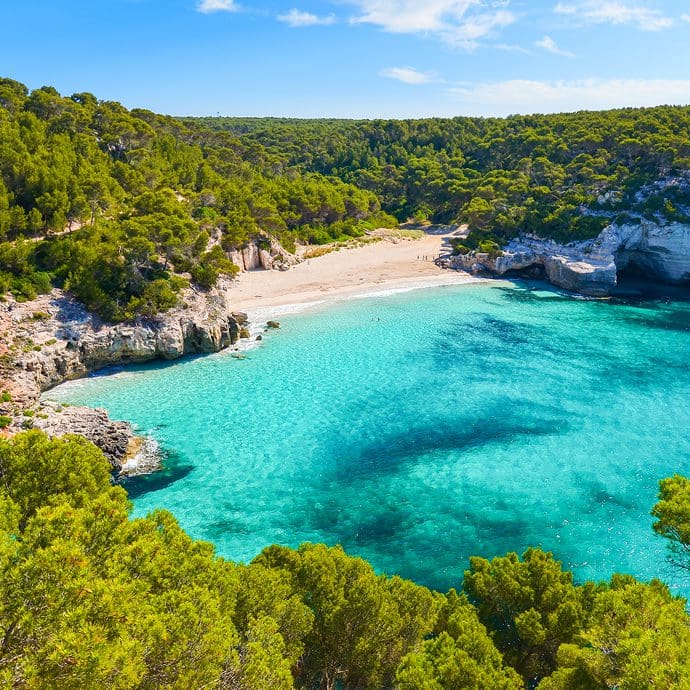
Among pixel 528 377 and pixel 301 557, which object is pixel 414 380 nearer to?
pixel 528 377

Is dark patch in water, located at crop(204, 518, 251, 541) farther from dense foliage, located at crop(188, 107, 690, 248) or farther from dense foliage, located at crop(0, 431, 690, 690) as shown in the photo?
dense foliage, located at crop(188, 107, 690, 248)

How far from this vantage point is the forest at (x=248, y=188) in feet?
114

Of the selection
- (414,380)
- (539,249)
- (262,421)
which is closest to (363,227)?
(539,249)

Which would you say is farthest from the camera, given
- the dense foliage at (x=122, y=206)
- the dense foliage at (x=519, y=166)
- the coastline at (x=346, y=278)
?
the dense foliage at (x=519, y=166)

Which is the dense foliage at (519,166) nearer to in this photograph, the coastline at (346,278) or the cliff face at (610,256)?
the cliff face at (610,256)

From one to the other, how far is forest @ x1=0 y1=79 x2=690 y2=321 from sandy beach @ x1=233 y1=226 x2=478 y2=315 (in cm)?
391

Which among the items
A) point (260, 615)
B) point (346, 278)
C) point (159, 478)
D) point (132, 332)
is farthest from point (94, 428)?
point (346, 278)

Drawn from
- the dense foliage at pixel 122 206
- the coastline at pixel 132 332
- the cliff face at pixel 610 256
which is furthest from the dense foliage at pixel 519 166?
the dense foliage at pixel 122 206

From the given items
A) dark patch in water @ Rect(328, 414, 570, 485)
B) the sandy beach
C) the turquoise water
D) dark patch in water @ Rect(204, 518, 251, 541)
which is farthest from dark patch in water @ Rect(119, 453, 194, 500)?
the sandy beach

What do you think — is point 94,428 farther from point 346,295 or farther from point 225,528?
point 346,295

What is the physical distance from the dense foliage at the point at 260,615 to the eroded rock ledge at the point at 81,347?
1065cm

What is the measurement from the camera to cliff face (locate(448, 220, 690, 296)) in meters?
52.6

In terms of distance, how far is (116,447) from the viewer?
2255cm

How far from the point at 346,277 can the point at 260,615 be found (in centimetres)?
4759
